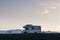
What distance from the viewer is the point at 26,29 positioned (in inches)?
1863
